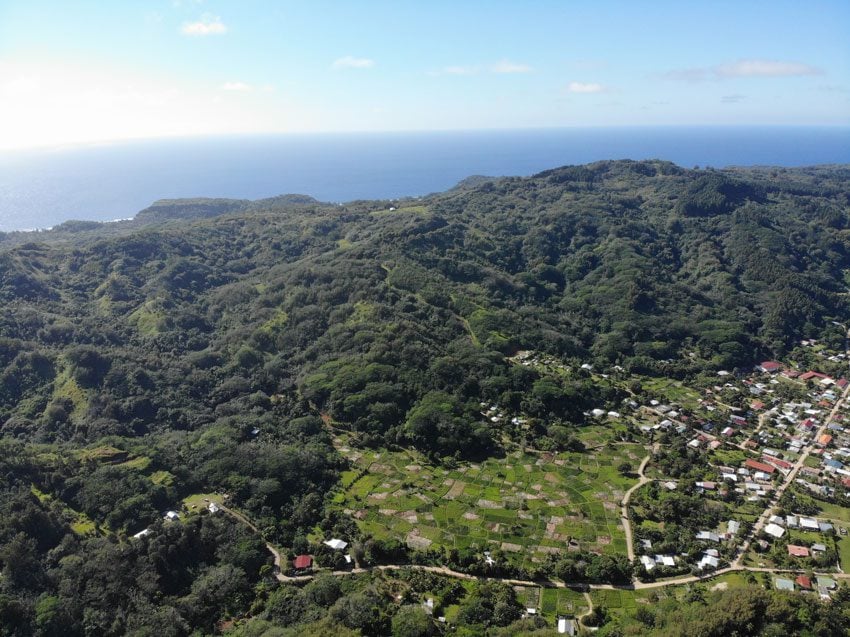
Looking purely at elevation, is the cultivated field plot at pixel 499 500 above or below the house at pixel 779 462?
below

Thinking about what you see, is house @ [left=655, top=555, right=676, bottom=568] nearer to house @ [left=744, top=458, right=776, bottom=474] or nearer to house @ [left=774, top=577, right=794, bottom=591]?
house @ [left=774, top=577, right=794, bottom=591]

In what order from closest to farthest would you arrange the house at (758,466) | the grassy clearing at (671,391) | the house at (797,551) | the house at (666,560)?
the house at (666,560)
the house at (797,551)
the house at (758,466)
the grassy clearing at (671,391)

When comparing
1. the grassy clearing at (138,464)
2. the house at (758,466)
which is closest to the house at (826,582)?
the house at (758,466)

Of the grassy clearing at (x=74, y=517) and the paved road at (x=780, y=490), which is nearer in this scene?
the paved road at (x=780, y=490)

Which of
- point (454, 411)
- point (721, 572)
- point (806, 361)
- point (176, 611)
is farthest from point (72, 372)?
point (806, 361)

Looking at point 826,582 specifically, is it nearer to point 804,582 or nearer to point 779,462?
point 804,582

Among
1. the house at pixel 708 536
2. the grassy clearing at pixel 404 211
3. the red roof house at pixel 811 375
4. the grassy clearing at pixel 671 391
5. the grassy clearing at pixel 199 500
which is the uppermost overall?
the grassy clearing at pixel 404 211

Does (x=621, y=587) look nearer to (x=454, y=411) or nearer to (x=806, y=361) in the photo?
(x=454, y=411)

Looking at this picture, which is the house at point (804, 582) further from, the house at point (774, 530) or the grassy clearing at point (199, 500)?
the grassy clearing at point (199, 500)
